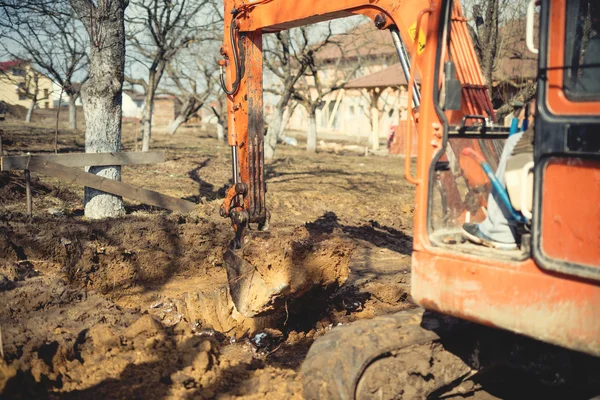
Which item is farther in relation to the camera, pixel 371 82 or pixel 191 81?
pixel 371 82

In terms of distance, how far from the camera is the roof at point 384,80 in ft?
97.0

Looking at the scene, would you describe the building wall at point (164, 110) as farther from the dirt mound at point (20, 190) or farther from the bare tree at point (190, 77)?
the dirt mound at point (20, 190)

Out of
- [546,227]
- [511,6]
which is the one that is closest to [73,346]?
[546,227]

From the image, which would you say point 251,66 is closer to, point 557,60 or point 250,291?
point 250,291

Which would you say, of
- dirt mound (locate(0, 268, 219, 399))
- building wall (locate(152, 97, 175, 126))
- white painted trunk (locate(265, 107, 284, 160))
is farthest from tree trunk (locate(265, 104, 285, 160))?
building wall (locate(152, 97, 175, 126))

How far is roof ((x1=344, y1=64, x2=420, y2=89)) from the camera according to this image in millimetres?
29578

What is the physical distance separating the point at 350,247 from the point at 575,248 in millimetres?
3235

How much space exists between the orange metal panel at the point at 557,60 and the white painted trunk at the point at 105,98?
23.4 feet

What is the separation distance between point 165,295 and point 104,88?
3749 mm

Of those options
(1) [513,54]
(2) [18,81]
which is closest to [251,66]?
(1) [513,54]

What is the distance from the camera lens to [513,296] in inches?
134

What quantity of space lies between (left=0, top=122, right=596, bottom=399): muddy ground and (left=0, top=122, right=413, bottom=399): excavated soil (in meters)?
0.01

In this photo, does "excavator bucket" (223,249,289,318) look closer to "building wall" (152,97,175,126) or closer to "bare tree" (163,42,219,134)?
"bare tree" (163,42,219,134)

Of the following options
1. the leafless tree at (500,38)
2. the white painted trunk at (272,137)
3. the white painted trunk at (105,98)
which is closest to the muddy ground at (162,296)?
the white painted trunk at (105,98)
